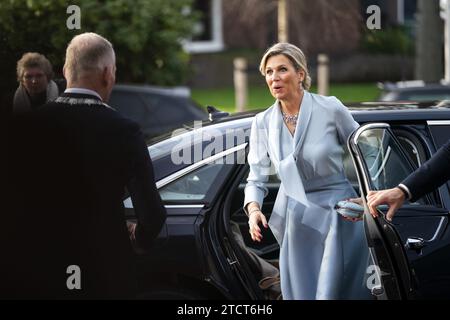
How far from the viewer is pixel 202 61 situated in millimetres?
27984

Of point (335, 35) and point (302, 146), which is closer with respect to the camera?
point (302, 146)

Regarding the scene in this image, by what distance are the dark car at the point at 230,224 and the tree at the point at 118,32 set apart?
113 centimetres

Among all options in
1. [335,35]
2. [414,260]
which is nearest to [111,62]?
[414,260]

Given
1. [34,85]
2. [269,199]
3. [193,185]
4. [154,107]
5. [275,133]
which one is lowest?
[269,199]

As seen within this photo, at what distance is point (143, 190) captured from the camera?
3.69 m

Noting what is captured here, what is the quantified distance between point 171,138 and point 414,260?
1.44 metres

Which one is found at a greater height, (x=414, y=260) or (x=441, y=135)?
(x=441, y=135)

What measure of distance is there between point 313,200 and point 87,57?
1263 mm

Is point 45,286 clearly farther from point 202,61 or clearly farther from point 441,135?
point 202,61

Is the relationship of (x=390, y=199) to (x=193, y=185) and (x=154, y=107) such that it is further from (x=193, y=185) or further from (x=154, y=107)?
(x=154, y=107)

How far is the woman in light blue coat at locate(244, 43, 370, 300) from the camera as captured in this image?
14.1 ft

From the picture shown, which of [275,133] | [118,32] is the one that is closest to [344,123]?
[275,133]
